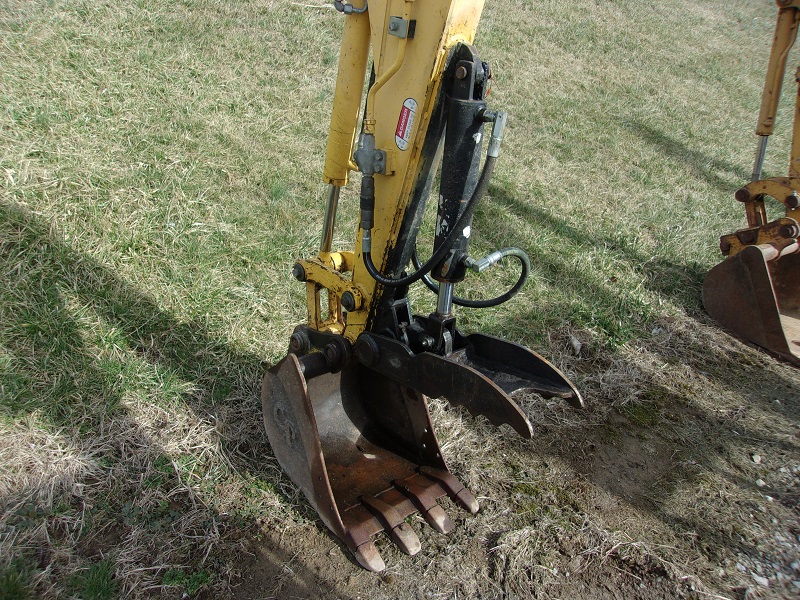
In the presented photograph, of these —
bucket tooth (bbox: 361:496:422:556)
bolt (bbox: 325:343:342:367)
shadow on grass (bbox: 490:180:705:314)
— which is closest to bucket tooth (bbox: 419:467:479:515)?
bucket tooth (bbox: 361:496:422:556)

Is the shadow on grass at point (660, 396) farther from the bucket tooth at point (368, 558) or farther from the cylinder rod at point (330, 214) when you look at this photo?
the cylinder rod at point (330, 214)

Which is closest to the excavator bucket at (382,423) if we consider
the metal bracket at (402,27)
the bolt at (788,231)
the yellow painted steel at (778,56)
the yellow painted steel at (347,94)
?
the yellow painted steel at (347,94)

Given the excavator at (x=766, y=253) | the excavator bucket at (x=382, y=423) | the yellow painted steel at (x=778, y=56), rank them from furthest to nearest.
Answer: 1. the excavator at (x=766, y=253)
2. the yellow painted steel at (x=778, y=56)
3. the excavator bucket at (x=382, y=423)

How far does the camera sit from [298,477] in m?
2.78

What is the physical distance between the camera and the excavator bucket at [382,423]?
7.78ft

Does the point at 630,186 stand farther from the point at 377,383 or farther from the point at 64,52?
the point at 64,52

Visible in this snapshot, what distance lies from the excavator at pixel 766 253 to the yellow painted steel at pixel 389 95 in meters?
3.40

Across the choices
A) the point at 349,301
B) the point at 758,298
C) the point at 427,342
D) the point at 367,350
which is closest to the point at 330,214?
the point at 349,301

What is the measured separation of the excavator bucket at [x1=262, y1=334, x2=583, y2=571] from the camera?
7.78 ft

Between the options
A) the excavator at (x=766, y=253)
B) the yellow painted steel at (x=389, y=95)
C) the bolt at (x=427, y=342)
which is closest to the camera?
the yellow painted steel at (x=389, y=95)

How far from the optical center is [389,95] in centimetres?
237

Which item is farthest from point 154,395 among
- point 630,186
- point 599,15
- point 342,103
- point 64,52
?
point 599,15

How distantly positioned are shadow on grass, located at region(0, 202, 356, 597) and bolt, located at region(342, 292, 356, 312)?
90cm

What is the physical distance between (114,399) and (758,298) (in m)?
4.35
